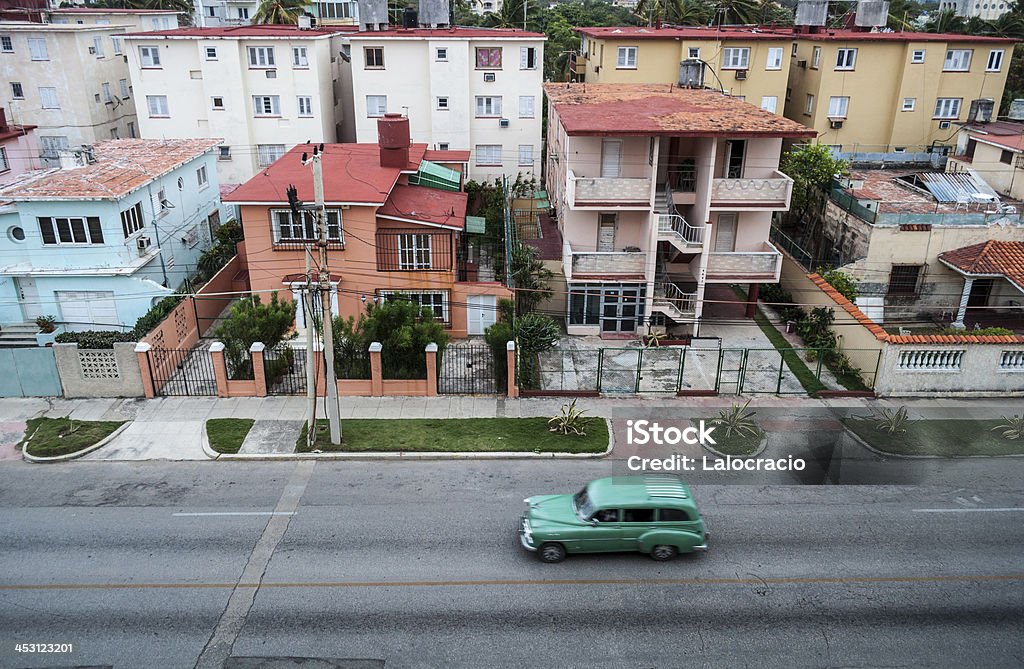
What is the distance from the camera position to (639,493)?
16.3 meters

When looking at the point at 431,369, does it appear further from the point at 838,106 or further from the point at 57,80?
the point at 57,80

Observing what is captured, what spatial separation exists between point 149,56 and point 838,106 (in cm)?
3940

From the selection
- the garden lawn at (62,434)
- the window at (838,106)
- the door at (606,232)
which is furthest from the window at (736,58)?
the garden lawn at (62,434)

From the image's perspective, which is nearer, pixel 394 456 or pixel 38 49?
pixel 394 456

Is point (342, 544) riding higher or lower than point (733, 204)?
lower

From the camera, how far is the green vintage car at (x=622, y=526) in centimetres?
1593

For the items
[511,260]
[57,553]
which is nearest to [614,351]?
[511,260]

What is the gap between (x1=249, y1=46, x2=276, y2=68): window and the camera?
40.4 meters

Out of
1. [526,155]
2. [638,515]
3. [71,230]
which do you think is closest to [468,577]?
[638,515]

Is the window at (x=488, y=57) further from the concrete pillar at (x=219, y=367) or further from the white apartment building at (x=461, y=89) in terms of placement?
the concrete pillar at (x=219, y=367)

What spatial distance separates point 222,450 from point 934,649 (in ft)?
60.6

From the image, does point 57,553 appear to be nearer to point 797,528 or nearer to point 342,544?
point 342,544

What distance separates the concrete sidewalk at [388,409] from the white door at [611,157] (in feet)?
32.5

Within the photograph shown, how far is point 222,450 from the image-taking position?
21.4m
